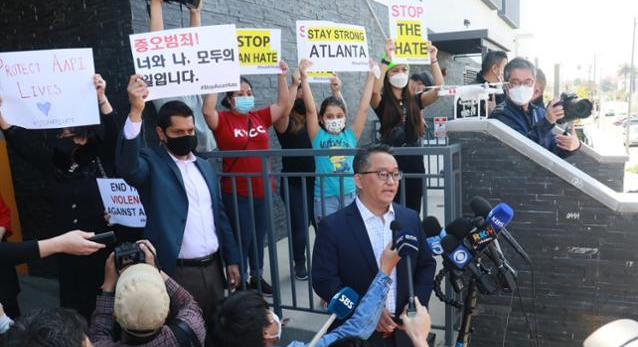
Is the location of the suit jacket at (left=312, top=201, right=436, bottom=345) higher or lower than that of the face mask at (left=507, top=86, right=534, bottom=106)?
lower

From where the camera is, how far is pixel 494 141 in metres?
3.63

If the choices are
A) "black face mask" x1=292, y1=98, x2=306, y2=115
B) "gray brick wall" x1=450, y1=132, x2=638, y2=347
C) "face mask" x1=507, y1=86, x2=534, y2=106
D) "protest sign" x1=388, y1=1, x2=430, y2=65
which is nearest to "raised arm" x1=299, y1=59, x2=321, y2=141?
"black face mask" x1=292, y1=98, x2=306, y2=115

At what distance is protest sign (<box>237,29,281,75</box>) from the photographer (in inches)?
166

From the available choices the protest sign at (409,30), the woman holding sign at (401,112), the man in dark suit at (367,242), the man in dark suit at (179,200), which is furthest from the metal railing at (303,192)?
the protest sign at (409,30)

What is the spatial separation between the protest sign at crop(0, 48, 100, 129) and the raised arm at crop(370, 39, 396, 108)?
2.55m

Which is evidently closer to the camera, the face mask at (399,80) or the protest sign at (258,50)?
the protest sign at (258,50)

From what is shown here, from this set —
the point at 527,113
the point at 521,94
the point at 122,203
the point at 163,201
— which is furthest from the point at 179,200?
the point at 527,113

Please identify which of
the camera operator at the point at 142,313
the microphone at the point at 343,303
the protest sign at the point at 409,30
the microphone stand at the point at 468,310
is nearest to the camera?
the camera operator at the point at 142,313

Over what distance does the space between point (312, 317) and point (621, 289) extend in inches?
94.0

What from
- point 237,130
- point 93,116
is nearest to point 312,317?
point 237,130

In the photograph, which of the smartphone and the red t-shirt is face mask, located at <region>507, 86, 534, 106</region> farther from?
the smartphone

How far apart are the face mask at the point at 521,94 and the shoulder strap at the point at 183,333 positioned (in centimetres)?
305

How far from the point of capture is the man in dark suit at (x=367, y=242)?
2.43 meters

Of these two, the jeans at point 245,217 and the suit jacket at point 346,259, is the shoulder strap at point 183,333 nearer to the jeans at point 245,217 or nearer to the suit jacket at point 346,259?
the suit jacket at point 346,259
